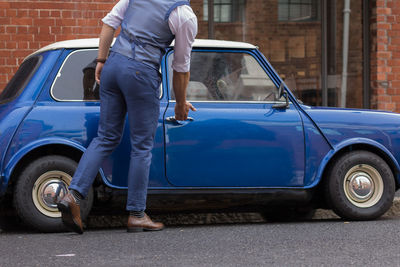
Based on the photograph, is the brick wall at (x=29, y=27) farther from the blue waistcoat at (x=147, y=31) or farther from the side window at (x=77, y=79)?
the blue waistcoat at (x=147, y=31)

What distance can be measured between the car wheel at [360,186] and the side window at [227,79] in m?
0.75

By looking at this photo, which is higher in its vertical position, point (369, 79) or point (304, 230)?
point (369, 79)

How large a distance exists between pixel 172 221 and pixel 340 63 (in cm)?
512

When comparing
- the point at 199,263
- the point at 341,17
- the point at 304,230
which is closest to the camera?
the point at 199,263

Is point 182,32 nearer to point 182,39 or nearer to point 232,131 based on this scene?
point 182,39

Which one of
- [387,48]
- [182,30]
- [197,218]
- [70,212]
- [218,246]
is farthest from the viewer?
[387,48]

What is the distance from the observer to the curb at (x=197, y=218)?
697cm

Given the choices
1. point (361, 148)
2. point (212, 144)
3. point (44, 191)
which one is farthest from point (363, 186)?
point (44, 191)

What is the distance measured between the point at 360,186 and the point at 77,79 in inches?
90.1

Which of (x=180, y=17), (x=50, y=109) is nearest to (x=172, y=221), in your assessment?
(x=50, y=109)

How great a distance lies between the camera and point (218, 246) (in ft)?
16.4

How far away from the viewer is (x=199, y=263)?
445 centimetres

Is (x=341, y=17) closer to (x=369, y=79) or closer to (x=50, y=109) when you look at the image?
(x=369, y=79)

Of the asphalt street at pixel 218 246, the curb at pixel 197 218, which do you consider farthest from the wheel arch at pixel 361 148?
the curb at pixel 197 218
